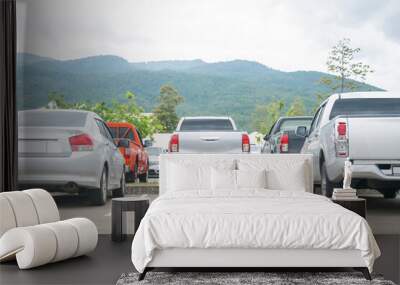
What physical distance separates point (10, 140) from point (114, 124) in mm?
1313

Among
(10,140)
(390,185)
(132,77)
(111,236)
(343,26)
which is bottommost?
(111,236)

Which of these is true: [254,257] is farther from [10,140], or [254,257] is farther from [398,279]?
[10,140]

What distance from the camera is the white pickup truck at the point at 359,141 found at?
773cm

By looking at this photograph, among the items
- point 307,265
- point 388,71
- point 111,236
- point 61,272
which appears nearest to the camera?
point 307,265

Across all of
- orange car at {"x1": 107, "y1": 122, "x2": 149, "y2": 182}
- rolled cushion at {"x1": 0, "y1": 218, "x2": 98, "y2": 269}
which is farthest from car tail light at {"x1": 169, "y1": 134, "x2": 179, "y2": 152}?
rolled cushion at {"x1": 0, "y1": 218, "x2": 98, "y2": 269}

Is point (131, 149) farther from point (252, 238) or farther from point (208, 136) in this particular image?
point (252, 238)

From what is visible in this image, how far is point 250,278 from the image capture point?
5.22m

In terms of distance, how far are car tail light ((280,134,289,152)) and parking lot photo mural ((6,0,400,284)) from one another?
1 cm

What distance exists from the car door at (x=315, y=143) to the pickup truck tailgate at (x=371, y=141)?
0.45 m

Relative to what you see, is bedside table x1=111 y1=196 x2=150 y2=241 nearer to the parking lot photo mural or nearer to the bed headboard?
the bed headboard

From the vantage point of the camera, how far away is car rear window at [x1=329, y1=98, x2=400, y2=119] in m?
7.93

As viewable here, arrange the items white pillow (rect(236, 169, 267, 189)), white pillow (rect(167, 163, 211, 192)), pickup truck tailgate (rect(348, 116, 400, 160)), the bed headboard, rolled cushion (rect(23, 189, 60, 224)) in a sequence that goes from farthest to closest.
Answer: the bed headboard → pickup truck tailgate (rect(348, 116, 400, 160)) → white pillow (rect(167, 163, 211, 192)) → white pillow (rect(236, 169, 267, 189)) → rolled cushion (rect(23, 189, 60, 224))

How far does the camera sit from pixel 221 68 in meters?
8.28

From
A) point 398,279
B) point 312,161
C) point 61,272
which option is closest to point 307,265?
point 398,279
